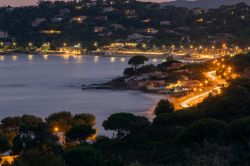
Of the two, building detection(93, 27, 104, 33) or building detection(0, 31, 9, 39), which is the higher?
building detection(93, 27, 104, 33)

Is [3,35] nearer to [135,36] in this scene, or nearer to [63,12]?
[63,12]

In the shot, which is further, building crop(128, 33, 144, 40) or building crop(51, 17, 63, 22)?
building crop(51, 17, 63, 22)

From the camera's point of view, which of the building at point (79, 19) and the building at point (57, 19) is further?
the building at point (57, 19)

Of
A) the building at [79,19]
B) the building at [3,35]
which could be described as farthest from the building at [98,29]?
the building at [3,35]

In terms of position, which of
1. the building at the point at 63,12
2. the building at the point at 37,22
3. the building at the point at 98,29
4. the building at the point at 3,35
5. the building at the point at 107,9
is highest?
the building at the point at 107,9

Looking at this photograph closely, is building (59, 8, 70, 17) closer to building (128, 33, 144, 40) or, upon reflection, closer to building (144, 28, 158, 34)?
building (144, 28, 158, 34)

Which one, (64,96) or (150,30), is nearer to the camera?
(64,96)

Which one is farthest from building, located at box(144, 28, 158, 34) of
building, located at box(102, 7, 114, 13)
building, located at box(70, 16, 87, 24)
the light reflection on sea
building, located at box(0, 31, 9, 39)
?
the light reflection on sea

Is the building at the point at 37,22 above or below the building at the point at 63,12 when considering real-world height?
below

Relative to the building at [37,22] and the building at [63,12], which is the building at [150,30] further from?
the building at [63,12]

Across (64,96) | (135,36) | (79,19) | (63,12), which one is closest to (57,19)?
(79,19)

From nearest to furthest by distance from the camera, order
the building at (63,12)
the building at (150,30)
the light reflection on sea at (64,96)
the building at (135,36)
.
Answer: the light reflection on sea at (64,96)
the building at (135,36)
the building at (150,30)
the building at (63,12)

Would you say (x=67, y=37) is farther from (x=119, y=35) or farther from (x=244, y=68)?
(x=244, y=68)
